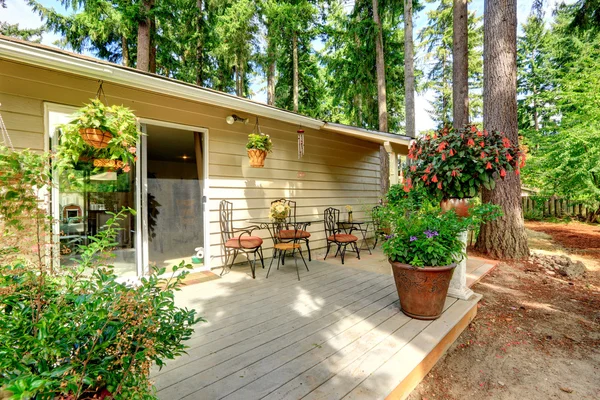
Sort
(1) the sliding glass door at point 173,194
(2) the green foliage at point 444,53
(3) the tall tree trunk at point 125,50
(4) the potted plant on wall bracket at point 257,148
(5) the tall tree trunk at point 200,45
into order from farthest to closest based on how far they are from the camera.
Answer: (2) the green foliage at point 444,53
(3) the tall tree trunk at point 125,50
(5) the tall tree trunk at point 200,45
(4) the potted plant on wall bracket at point 257,148
(1) the sliding glass door at point 173,194

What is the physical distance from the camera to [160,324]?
1.03 metres

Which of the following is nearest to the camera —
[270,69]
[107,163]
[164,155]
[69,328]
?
[69,328]

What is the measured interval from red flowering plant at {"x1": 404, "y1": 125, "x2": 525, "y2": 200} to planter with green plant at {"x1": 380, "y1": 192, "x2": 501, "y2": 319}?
331 mm

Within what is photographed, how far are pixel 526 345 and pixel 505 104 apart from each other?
417 cm

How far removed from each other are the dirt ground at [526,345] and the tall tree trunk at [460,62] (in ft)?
11.5

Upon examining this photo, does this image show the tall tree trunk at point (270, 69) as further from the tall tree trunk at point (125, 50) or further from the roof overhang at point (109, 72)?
the roof overhang at point (109, 72)

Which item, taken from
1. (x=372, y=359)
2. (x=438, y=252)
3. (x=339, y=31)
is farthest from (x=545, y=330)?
(x=339, y=31)

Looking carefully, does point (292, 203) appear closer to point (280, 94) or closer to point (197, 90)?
point (197, 90)

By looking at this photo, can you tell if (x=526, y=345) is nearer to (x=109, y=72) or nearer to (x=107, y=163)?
(x=107, y=163)

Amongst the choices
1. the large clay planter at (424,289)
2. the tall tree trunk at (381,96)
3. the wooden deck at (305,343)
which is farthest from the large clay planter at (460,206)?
the tall tree trunk at (381,96)

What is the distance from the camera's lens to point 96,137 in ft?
8.03

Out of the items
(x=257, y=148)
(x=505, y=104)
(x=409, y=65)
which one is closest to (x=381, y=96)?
(x=409, y=65)

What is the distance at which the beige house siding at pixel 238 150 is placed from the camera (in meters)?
2.68

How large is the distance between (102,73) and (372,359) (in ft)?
11.1
